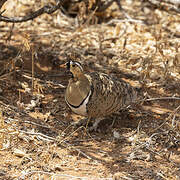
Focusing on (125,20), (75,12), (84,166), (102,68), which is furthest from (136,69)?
(84,166)

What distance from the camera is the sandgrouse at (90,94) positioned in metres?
4.28

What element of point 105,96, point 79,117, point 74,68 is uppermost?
point 74,68

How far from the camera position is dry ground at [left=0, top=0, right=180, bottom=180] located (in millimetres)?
3719

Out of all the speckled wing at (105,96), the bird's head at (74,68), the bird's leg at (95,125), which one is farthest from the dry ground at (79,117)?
the bird's head at (74,68)

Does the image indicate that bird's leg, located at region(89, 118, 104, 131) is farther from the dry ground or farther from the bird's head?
the bird's head

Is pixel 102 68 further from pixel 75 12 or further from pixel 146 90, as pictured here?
pixel 75 12

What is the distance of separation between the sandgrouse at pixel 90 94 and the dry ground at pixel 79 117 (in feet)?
1.05

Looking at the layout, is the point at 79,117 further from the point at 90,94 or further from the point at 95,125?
the point at 90,94

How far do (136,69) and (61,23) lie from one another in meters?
1.90

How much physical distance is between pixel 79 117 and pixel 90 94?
625 millimetres

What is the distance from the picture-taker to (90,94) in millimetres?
4309

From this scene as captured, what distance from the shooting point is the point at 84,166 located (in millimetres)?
3689

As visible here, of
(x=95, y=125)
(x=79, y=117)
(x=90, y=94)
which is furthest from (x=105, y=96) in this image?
(x=79, y=117)

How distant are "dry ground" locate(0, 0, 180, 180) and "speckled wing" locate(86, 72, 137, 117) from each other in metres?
0.31
